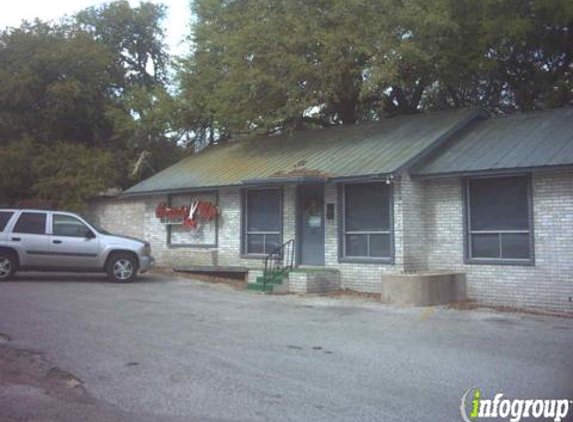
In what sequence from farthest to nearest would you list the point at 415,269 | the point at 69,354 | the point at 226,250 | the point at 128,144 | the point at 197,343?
the point at 128,144 → the point at 226,250 → the point at 415,269 → the point at 197,343 → the point at 69,354

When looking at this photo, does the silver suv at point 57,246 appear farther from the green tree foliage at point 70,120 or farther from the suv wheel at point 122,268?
the green tree foliage at point 70,120

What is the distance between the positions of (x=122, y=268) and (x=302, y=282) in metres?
4.94

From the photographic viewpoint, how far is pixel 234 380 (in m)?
6.78

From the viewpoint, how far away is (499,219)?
13938 millimetres

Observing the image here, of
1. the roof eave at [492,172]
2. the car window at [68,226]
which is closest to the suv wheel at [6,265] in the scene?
the car window at [68,226]

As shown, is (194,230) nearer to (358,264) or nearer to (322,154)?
(322,154)

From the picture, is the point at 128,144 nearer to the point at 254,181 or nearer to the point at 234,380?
the point at 254,181

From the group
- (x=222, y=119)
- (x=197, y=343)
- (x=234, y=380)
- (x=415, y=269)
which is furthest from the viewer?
(x=222, y=119)

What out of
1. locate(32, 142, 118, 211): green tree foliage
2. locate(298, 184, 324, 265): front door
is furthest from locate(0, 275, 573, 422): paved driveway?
locate(32, 142, 118, 211): green tree foliage

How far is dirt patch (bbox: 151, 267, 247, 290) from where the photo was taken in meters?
16.9

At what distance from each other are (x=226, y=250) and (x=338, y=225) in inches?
162

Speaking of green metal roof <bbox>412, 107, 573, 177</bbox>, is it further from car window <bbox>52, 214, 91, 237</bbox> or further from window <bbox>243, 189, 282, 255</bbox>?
car window <bbox>52, 214, 91, 237</bbox>

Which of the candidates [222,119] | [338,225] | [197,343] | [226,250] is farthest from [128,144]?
[197,343]

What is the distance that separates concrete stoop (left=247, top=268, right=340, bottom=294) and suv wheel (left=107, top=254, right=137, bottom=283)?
3.33 metres
